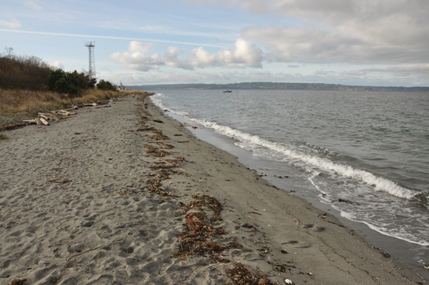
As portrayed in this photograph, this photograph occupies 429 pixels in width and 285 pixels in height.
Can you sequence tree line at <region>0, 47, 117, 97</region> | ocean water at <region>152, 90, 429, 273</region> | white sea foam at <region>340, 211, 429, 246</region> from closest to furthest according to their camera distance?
white sea foam at <region>340, 211, 429, 246</region> < ocean water at <region>152, 90, 429, 273</region> < tree line at <region>0, 47, 117, 97</region>

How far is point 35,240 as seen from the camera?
4.71 meters

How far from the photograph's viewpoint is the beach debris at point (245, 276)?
3.88 m

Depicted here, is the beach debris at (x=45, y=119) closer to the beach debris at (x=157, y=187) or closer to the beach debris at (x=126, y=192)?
the beach debris at (x=157, y=187)

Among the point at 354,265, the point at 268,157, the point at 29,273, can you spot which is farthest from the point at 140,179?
the point at 268,157

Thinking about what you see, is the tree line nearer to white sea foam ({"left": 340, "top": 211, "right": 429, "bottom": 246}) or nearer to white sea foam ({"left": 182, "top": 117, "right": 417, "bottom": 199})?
white sea foam ({"left": 182, "top": 117, "right": 417, "bottom": 199})

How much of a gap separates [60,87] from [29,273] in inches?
1459

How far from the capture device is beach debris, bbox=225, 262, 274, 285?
3875 mm

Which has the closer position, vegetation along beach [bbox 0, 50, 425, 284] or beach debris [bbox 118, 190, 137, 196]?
vegetation along beach [bbox 0, 50, 425, 284]

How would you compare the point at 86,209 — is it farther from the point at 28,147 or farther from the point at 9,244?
the point at 28,147

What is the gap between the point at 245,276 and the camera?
13.1 feet

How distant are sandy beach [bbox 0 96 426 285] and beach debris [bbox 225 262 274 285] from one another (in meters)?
0.01

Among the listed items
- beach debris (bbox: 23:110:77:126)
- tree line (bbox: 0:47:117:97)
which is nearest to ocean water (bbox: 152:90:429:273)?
beach debris (bbox: 23:110:77:126)

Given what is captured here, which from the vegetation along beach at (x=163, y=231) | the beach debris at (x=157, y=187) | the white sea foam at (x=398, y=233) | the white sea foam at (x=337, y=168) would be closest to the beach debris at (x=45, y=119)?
the vegetation along beach at (x=163, y=231)

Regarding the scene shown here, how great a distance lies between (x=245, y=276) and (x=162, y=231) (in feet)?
6.16
